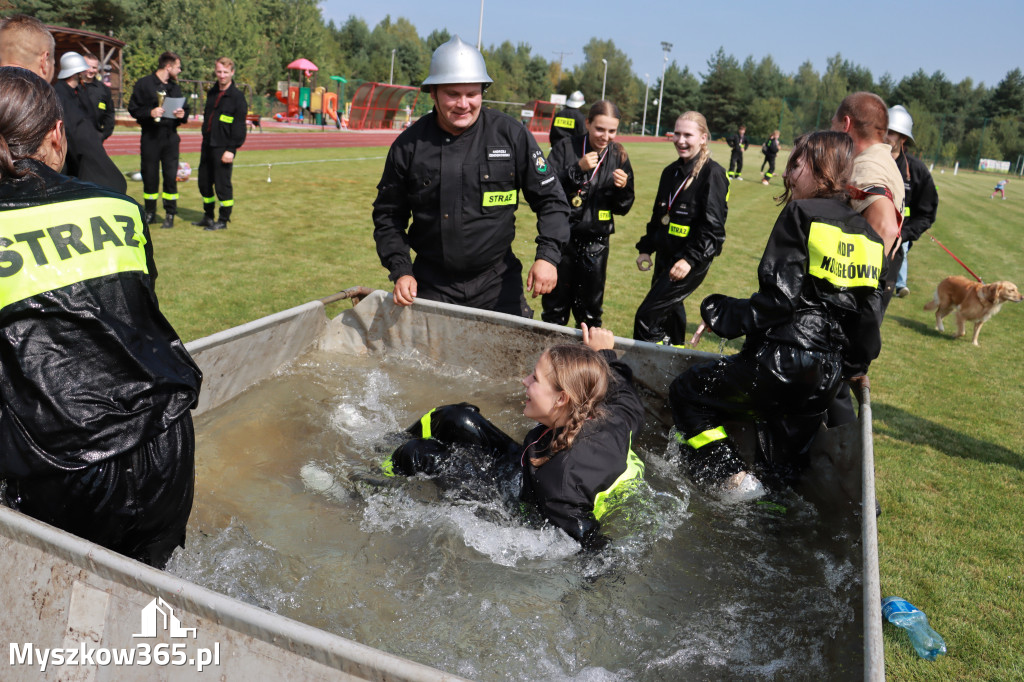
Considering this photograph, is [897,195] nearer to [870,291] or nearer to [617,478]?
[870,291]

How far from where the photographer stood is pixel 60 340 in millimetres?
2121

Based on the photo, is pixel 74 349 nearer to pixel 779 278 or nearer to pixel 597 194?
pixel 779 278

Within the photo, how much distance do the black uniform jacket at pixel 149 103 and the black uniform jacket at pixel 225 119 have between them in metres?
0.32

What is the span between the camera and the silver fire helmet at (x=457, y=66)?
402cm

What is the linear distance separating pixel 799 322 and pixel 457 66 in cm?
219

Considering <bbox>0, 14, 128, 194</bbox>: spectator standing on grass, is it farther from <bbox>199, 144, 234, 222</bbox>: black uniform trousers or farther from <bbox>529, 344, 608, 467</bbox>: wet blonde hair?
<bbox>199, 144, 234, 222</bbox>: black uniform trousers

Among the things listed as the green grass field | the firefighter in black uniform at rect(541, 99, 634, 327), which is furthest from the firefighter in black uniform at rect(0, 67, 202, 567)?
the firefighter in black uniform at rect(541, 99, 634, 327)

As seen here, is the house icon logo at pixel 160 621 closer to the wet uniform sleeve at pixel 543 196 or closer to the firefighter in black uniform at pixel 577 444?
the firefighter in black uniform at pixel 577 444

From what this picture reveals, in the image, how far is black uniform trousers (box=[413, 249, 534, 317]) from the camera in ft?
15.7

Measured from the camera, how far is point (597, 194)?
6000 mm

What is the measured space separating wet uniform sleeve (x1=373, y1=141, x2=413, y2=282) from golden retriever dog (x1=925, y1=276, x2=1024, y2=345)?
7.06m

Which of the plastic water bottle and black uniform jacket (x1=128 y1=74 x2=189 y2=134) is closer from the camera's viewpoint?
the plastic water bottle

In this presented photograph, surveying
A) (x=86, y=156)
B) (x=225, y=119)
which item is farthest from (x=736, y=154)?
(x=86, y=156)

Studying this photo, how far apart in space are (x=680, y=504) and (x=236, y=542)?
2018 millimetres
